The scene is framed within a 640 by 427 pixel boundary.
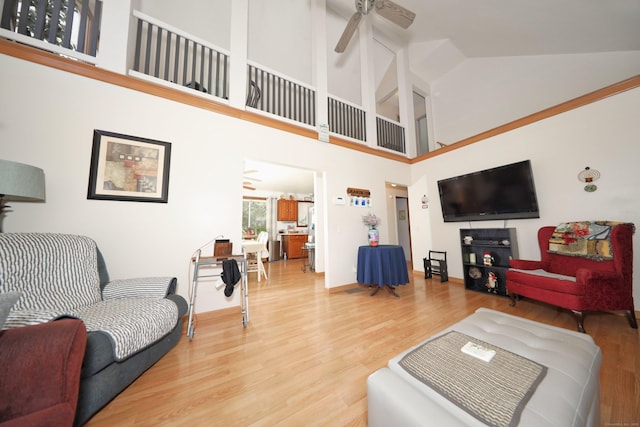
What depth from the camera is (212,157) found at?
2453 mm

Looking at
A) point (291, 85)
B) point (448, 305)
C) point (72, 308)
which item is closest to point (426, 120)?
point (291, 85)

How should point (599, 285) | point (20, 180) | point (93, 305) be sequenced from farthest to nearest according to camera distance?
point (599, 285) → point (93, 305) → point (20, 180)

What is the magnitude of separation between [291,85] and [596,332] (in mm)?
4627

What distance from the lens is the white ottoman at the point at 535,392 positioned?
607mm

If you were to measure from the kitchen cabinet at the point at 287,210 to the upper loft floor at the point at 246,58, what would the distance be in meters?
3.91

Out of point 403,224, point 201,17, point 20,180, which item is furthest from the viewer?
point 403,224

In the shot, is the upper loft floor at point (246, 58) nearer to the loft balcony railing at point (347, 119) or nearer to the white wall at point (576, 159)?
the loft balcony railing at point (347, 119)

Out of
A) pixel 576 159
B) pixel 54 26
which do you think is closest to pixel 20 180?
pixel 54 26

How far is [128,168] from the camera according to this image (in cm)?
203

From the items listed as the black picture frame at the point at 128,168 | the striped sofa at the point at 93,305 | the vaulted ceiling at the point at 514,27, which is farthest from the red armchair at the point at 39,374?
the vaulted ceiling at the point at 514,27

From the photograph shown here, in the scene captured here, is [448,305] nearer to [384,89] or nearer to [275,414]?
[275,414]

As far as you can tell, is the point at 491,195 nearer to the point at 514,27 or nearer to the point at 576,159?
the point at 576,159

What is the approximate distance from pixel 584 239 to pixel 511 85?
323 cm

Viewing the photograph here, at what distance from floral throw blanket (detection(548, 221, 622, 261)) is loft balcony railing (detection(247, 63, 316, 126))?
3605 mm
